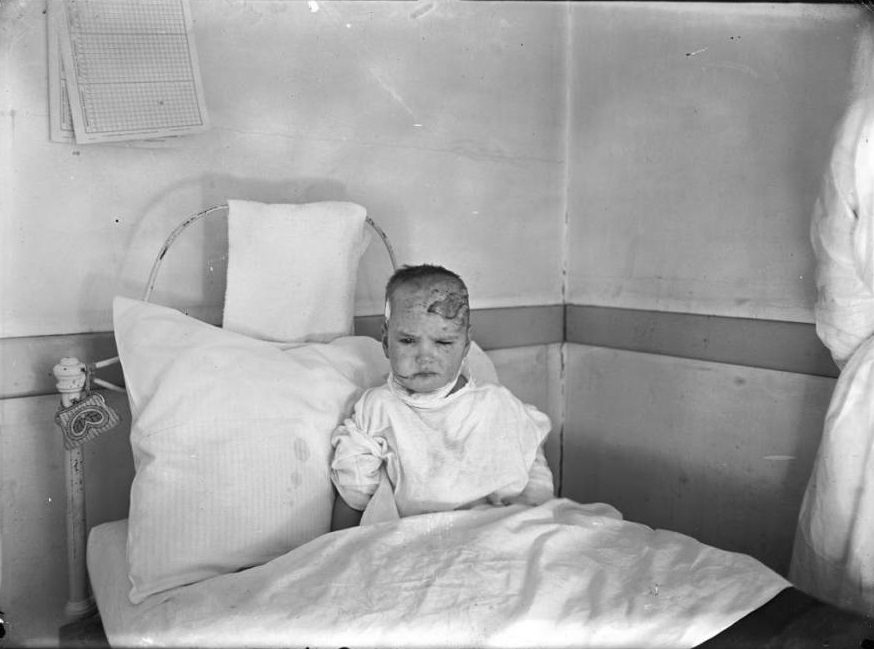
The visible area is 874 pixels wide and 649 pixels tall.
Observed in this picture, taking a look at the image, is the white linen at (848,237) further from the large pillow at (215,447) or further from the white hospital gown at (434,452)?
the large pillow at (215,447)

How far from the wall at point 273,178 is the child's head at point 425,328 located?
2.21 feet

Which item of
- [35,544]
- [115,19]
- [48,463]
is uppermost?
[115,19]

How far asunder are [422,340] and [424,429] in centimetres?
25

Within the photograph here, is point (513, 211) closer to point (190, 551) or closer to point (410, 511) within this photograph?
point (410, 511)

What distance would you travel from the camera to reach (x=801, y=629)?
5.03ft

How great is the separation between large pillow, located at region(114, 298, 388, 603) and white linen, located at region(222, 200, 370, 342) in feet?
0.46

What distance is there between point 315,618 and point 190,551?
0.44 meters

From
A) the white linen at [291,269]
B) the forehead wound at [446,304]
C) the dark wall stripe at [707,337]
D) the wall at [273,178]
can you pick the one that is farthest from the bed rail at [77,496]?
the dark wall stripe at [707,337]

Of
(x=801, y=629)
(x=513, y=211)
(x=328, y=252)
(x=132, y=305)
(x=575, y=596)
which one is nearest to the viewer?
(x=801, y=629)

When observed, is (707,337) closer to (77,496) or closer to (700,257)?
(700,257)

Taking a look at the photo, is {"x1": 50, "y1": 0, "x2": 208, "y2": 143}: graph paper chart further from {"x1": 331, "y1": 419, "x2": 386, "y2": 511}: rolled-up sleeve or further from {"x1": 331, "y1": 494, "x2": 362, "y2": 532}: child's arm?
{"x1": 331, "y1": 494, "x2": 362, "y2": 532}: child's arm

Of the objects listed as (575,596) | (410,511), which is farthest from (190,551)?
(575,596)

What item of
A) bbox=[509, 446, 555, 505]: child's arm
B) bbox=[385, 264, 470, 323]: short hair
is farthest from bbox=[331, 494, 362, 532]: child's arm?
bbox=[385, 264, 470, 323]: short hair

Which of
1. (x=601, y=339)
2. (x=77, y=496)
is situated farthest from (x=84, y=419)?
(x=601, y=339)
